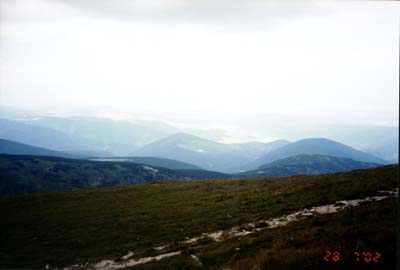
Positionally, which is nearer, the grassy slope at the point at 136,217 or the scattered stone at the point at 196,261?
the scattered stone at the point at 196,261

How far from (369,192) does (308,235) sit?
38.2 feet

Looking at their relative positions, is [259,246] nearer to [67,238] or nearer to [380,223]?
[380,223]

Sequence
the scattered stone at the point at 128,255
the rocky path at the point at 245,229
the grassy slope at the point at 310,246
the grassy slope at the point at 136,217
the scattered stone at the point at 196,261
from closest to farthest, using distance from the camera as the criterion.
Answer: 1. the grassy slope at the point at 310,246
2. the scattered stone at the point at 196,261
3. the rocky path at the point at 245,229
4. the scattered stone at the point at 128,255
5. the grassy slope at the point at 136,217

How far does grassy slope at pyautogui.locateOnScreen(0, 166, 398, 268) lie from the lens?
63.1 feet

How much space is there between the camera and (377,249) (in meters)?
9.52

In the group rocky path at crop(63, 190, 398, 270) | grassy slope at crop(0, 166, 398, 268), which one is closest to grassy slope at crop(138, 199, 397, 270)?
rocky path at crop(63, 190, 398, 270)

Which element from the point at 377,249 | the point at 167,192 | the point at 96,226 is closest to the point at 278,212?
the point at 377,249

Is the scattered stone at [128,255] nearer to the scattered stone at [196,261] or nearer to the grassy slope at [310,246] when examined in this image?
the grassy slope at [310,246]

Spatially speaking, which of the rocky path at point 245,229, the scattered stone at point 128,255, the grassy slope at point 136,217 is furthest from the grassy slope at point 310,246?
the grassy slope at point 136,217

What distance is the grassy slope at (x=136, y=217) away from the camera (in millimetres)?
19222

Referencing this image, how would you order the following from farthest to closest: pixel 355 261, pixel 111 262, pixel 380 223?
pixel 111 262, pixel 380 223, pixel 355 261

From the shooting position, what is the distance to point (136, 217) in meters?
26.2

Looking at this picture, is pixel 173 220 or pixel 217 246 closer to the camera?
pixel 217 246

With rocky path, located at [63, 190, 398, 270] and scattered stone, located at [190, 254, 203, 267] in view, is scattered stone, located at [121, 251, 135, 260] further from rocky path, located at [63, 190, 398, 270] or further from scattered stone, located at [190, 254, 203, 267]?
scattered stone, located at [190, 254, 203, 267]
